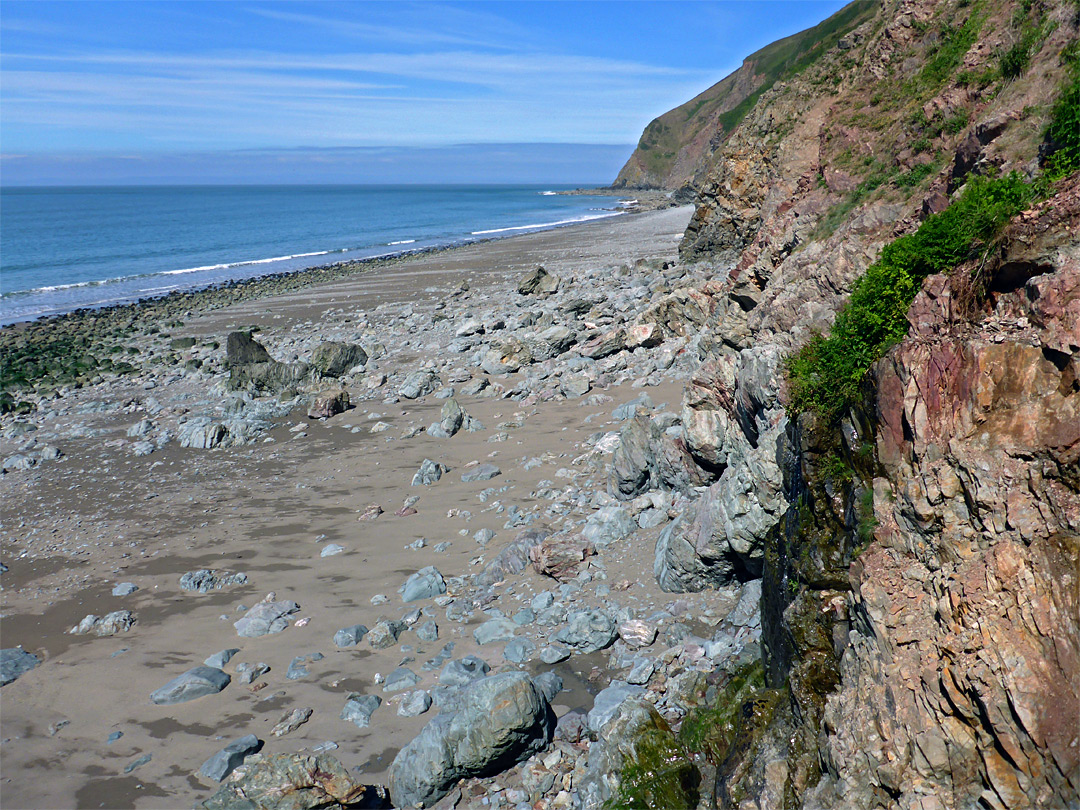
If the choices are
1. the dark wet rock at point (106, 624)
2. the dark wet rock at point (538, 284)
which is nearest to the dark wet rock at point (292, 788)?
the dark wet rock at point (106, 624)

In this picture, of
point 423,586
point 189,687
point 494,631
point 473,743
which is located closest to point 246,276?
point 423,586

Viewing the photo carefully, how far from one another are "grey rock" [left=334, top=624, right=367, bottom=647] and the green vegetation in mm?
5941

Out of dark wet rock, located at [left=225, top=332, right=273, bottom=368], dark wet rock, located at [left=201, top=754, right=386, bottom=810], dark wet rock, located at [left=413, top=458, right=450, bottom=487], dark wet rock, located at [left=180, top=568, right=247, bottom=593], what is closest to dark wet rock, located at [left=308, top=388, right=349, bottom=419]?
dark wet rock, located at [left=413, top=458, right=450, bottom=487]

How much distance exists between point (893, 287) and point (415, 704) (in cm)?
612

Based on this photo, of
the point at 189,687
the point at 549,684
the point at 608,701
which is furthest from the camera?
the point at 189,687

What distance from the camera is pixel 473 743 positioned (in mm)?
A: 5879

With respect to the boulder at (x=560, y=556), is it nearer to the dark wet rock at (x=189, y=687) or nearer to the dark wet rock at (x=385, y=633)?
the dark wet rock at (x=385, y=633)

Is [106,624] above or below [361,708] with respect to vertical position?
below

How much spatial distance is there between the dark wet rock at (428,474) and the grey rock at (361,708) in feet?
17.6

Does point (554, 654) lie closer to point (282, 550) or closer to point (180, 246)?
point (282, 550)

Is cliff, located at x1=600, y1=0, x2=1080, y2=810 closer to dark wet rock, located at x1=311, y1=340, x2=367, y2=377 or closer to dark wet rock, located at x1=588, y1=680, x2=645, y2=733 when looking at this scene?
dark wet rock, located at x1=588, y1=680, x2=645, y2=733

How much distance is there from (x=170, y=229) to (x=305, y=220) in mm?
19235

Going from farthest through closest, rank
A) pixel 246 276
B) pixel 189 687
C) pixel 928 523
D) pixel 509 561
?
pixel 246 276, pixel 509 561, pixel 189 687, pixel 928 523

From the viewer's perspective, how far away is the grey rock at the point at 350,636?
8258mm
